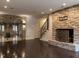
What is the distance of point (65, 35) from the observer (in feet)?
29.6

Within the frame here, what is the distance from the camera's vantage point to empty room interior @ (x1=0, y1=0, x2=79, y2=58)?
683 cm

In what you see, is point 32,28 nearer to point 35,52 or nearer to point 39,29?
point 39,29

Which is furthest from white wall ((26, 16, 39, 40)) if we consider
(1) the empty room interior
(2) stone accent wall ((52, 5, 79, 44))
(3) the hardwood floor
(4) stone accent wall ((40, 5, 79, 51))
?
(3) the hardwood floor

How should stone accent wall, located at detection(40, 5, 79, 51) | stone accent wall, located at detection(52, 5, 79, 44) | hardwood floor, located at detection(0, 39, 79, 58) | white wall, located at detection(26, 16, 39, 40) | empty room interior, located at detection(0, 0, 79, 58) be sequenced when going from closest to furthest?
hardwood floor, located at detection(0, 39, 79, 58)
empty room interior, located at detection(0, 0, 79, 58)
stone accent wall, located at detection(40, 5, 79, 51)
stone accent wall, located at detection(52, 5, 79, 44)
white wall, located at detection(26, 16, 39, 40)

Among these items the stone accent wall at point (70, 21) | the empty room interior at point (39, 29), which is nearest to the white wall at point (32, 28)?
the empty room interior at point (39, 29)

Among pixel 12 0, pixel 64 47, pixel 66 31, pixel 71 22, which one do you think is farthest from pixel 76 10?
pixel 12 0

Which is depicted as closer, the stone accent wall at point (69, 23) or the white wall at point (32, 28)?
the stone accent wall at point (69, 23)

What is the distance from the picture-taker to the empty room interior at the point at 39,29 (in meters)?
6.83

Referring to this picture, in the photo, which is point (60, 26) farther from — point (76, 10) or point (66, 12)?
point (76, 10)

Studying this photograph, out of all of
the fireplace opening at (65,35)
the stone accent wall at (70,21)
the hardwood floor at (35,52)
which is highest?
the stone accent wall at (70,21)

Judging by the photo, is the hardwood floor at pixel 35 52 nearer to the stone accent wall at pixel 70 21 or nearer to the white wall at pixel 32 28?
the stone accent wall at pixel 70 21

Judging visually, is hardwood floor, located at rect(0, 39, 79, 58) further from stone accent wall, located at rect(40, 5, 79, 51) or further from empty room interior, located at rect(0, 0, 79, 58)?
stone accent wall, located at rect(40, 5, 79, 51)

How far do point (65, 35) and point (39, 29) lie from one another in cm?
695

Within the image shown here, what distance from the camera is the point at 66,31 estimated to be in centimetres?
898
